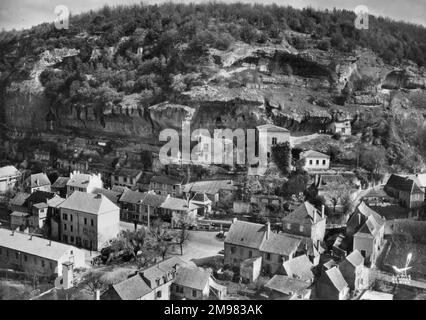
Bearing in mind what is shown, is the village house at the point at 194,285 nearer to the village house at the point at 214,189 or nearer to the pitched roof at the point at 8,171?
the village house at the point at 214,189

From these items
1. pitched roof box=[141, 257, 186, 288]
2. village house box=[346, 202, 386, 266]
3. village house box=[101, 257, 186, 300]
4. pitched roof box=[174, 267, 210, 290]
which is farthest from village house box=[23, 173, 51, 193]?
village house box=[346, 202, 386, 266]

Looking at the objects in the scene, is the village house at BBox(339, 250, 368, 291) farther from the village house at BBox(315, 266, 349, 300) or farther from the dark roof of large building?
the dark roof of large building

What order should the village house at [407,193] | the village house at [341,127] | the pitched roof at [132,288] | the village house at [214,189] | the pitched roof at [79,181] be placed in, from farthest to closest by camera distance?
the village house at [341,127] → the pitched roof at [79,181] → the village house at [214,189] → the village house at [407,193] → the pitched roof at [132,288]

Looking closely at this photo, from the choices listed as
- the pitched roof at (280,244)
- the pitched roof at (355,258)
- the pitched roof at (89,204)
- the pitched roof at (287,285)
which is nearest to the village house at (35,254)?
the pitched roof at (89,204)

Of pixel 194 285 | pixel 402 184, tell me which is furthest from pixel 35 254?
pixel 402 184

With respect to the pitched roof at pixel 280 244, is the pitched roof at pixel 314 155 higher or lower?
higher

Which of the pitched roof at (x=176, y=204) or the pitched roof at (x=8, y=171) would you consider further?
the pitched roof at (x=8, y=171)
